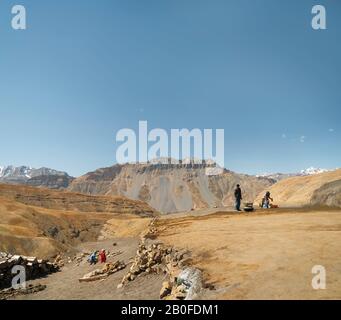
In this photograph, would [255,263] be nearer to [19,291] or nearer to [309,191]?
[19,291]

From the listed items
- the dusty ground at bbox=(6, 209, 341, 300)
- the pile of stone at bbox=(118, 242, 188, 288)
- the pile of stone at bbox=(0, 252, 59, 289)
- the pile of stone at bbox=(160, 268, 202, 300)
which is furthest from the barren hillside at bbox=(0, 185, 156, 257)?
the pile of stone at bbox=(160, 268, 202, 300)

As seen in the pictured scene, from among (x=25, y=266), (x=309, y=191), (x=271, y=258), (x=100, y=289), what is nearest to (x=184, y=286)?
(x=271, y=258)

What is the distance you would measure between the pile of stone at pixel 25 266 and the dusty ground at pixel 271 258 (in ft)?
55.4

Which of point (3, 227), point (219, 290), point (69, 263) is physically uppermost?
point (219, 290)

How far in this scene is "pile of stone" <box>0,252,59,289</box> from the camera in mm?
31788

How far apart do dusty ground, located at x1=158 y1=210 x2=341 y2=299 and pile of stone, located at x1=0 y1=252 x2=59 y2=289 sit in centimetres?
1688

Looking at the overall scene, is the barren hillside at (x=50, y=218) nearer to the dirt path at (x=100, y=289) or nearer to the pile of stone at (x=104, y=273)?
the dirt path at (x=100, y=289)

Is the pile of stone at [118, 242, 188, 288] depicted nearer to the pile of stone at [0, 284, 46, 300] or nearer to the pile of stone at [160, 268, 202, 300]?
the pile of stone at [160, 268, 202, 300]

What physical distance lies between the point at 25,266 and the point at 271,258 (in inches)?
1071

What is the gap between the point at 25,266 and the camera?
34.7 metres
